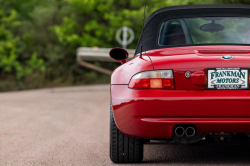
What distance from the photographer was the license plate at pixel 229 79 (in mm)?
4098

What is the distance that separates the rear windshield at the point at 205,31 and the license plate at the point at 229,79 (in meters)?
0.82

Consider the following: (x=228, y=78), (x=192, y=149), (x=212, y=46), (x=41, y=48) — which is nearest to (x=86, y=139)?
(x=192, y=149)

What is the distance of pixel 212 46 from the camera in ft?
15.6

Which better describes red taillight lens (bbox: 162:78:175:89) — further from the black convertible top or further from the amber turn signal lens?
the black convertible top

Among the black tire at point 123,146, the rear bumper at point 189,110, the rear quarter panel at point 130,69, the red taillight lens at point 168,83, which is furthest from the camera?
the black tire at point 123,146

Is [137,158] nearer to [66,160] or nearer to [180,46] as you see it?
[66,160]

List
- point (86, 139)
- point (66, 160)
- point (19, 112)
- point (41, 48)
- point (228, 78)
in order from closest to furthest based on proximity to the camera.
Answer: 1. point (228, 78)
2. point (66, 160)
3. point (86, 139)
4. point (19, 112)
5. point (41, 48)

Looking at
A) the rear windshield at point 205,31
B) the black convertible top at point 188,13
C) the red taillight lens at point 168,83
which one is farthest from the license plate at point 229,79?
the black convertible top at point 188,13

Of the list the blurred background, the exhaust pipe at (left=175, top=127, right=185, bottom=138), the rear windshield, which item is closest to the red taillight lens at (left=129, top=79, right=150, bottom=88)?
the exhaust pipe at (left=175, top=127, right=185, bottom=138)

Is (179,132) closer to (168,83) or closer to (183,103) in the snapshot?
(183,103)

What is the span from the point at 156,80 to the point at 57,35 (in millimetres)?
29609

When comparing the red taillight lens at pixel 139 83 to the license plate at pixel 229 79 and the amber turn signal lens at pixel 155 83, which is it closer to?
the amber turn signal lens at pixel 155 83

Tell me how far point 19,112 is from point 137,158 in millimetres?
6405

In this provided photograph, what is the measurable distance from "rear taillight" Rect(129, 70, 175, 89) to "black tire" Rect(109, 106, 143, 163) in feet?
1.86
